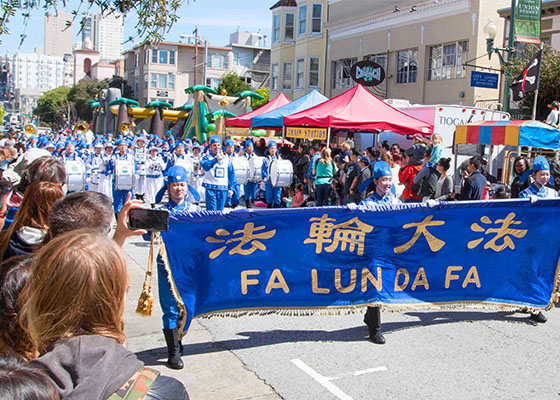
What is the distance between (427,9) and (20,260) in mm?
25775

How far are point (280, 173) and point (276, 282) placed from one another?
10.3 meters

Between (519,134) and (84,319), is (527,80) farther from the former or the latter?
(84,319)

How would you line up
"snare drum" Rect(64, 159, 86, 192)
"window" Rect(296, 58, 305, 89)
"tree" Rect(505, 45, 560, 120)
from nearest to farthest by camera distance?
"snare drum" Rect(64, 159, 86, 192) → "tree" Rect(505, 45, 560, 120) → "window" Rect(296, 58, 305, 89)

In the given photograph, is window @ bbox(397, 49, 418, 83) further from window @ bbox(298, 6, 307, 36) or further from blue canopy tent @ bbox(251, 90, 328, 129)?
window @ bbox(298, 6, 307, 36)

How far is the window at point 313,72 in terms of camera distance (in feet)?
115

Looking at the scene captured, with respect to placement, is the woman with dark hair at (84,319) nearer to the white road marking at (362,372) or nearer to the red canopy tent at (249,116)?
the white road marking at (362,372)

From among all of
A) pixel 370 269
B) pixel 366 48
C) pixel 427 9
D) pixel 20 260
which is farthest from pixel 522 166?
pixel 366 48

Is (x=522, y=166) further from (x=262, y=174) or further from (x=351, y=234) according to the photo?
(x=262, y=174)

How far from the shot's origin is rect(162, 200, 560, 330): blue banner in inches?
206

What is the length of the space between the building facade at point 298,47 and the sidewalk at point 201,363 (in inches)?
1156

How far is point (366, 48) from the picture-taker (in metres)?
30.1

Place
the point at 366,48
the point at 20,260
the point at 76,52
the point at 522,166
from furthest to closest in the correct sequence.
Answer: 1. the point at 76,52
2. the point at 366,48
3. the point at 522,166
4. the point at 20,260

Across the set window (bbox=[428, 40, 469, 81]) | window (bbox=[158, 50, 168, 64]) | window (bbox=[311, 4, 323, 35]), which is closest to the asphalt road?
window (bbox=[428, 40, 469, 81])

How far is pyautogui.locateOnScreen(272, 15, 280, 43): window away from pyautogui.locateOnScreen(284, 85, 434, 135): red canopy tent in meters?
24.5
